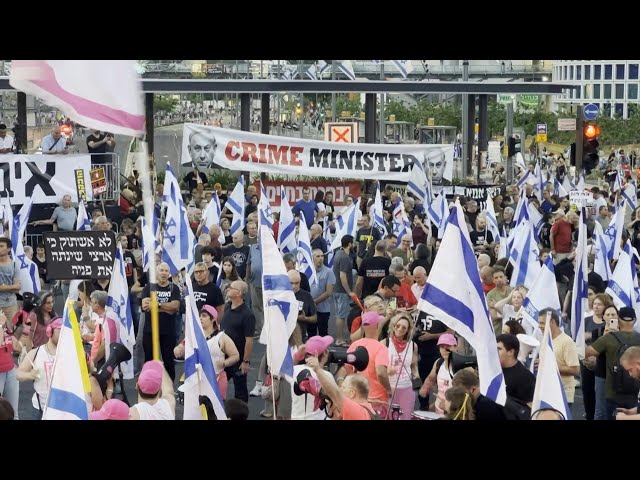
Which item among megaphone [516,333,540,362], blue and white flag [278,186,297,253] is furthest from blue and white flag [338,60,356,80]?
megaphone [516,333,540,362]

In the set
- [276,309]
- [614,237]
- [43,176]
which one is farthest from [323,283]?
[43,176]

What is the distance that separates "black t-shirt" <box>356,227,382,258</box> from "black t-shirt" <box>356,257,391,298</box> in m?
2.47

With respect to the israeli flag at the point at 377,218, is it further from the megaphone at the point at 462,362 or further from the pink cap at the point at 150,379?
the pink cap at the point at 150,379

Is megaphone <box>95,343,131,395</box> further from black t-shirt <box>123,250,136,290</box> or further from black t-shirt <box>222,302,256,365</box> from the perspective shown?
black t-shirt <box>123,250,136,290</box>

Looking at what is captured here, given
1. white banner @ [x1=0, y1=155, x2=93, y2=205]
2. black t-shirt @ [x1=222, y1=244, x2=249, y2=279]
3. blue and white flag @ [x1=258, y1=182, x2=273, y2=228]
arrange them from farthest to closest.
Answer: white banner @ [x1=0, y1=155, x2=93, y2=205], black t-shirt @ [x1=222, y1=244, x2=249, y2=279], blue and white flag @ [x1=258, y1=182, x2=273, y2=228]

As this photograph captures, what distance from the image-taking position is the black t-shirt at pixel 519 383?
847 cm

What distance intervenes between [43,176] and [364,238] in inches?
187

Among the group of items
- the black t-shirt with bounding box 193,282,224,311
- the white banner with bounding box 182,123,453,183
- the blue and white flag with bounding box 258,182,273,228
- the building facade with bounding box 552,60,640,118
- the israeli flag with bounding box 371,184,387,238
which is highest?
the building facade with bounding box 552,60,640,118

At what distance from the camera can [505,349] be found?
8.62m

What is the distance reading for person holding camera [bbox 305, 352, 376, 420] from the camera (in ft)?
26.2
